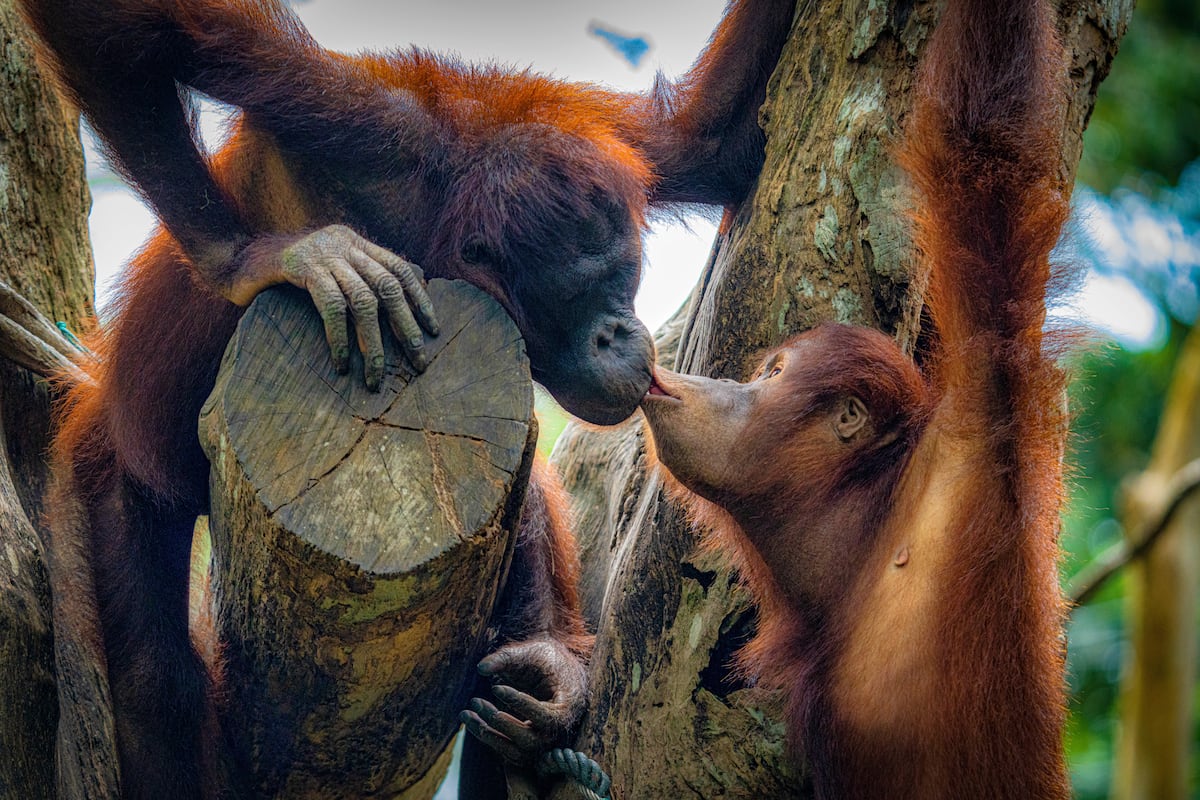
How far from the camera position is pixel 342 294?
78.0 inches

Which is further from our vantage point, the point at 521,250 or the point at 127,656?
the point at 127,656

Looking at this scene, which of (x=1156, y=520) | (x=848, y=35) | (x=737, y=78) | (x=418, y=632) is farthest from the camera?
(x=1156, y=520)

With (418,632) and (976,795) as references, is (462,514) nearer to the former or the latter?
(418,632)

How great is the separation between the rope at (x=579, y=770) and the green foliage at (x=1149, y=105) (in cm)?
756

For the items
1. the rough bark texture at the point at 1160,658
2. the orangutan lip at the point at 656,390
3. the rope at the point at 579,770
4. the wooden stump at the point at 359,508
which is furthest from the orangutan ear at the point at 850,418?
the rough bark texture at the point at 1160,658

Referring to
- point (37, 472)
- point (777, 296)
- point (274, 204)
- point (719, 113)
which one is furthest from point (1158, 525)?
point (37, 472)

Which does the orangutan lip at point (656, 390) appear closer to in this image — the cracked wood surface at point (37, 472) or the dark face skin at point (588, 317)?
the dark face skin at point (588, 317)

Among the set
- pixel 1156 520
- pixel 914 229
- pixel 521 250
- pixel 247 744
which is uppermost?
pixel 1156 520

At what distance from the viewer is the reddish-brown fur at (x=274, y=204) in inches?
91.4

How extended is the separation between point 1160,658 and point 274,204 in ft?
14.9

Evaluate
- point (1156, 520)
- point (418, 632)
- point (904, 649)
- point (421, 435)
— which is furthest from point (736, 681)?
point (1156, 520)

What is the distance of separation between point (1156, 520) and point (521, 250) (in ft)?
12.8

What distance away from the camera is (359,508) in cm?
183

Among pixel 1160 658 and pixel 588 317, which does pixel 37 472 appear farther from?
pixel 1160 658
